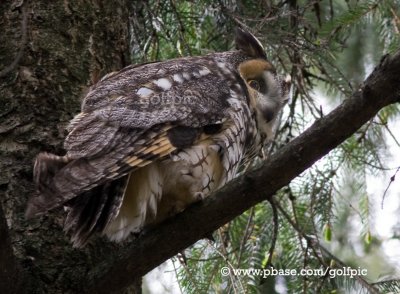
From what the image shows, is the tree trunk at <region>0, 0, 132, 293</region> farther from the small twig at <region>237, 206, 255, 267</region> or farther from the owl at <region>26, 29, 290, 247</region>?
the small twig at <region>237, 206, 255, 267</region>

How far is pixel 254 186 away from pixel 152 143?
262 mm

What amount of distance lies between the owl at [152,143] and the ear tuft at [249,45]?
9 centimetres

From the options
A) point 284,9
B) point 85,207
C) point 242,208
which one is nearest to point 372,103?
point 242,208

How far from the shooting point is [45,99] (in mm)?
1898

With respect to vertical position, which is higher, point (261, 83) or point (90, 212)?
point (261, 83)

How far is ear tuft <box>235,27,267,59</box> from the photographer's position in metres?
2.17

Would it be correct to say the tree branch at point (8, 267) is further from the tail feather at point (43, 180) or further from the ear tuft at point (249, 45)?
the ear tuft at point (249, 45)

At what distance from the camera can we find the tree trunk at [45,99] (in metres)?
1.66
